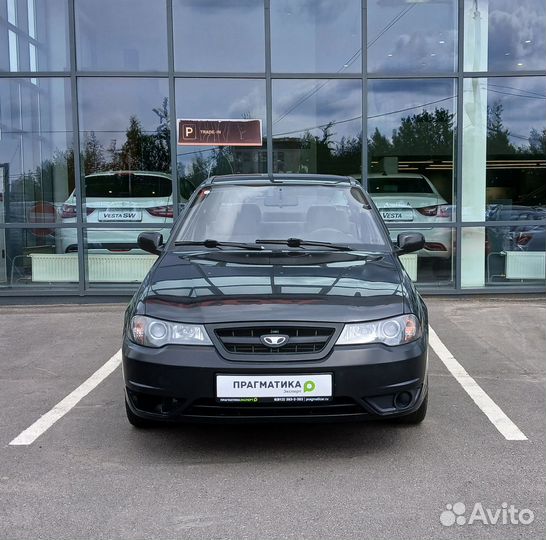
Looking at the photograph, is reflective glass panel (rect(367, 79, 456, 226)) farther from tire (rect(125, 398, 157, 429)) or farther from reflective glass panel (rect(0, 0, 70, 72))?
tire (rect(125, 398, 157, 429))

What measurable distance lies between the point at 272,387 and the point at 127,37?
7738 mm

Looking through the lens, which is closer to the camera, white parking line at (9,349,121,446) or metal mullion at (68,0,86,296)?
white parking line at (9,349,121,446)

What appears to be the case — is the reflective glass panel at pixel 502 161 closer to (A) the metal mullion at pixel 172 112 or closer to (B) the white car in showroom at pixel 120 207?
(A) the metal mullion at pixel 172 112

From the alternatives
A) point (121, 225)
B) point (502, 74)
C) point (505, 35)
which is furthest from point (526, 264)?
point (121, 225)

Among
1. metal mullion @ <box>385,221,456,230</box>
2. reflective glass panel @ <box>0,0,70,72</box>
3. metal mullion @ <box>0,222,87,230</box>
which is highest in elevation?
reflective glass panel @ <box>0,0,70,72</box>

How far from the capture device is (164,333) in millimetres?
3332

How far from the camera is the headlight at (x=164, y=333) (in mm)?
3264

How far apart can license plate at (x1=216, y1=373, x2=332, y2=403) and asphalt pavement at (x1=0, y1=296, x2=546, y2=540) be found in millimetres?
479

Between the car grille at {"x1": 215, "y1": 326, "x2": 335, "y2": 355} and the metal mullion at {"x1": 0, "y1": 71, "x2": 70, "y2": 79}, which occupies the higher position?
the metal mullion at {"x1": 0, "y1": 71, "x2": 70, "y2": 79}

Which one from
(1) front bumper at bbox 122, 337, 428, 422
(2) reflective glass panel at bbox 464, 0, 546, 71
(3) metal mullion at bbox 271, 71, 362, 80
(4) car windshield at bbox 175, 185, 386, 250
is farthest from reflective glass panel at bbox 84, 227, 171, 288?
(1) front bumper at bbox 122, 337, 428, 422

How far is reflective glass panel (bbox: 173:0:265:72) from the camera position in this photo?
30.5ft

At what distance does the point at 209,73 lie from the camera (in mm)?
9250

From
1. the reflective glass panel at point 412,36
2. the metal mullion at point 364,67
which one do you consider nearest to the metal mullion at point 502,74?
the reflective glass panel at point 412,36

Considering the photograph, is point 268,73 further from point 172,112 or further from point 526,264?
point 526,264
